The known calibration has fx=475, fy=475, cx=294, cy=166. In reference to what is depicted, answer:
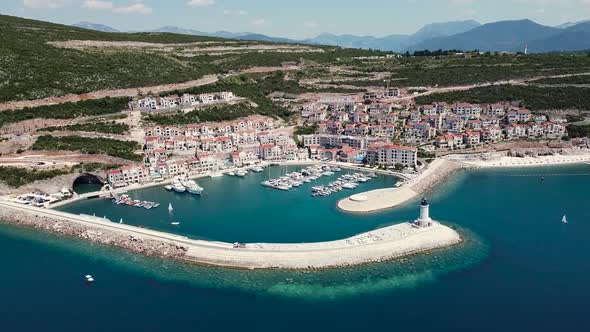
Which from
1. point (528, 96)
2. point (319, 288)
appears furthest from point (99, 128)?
point (528, 96)

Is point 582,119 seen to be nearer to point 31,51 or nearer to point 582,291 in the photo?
point 582,291

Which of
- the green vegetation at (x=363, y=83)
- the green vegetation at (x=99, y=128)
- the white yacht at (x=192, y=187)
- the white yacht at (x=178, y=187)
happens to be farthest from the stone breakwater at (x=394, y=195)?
the green vegetation at (x=363, y=83)

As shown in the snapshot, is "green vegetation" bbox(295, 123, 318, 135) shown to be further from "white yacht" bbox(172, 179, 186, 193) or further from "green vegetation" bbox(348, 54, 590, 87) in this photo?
"green vegetation" bbox(348, 54, 590, 87)

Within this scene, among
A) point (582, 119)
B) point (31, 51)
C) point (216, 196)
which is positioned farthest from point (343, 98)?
point (31, 51)

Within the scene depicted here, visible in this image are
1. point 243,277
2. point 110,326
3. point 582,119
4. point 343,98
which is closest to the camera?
point 110,326

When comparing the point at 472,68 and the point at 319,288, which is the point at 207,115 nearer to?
the point at 319,288

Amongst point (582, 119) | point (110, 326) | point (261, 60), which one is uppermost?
point (261, 60)

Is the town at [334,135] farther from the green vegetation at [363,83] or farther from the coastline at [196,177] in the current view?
the green vegetation at [363,83]

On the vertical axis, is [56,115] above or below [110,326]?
above
